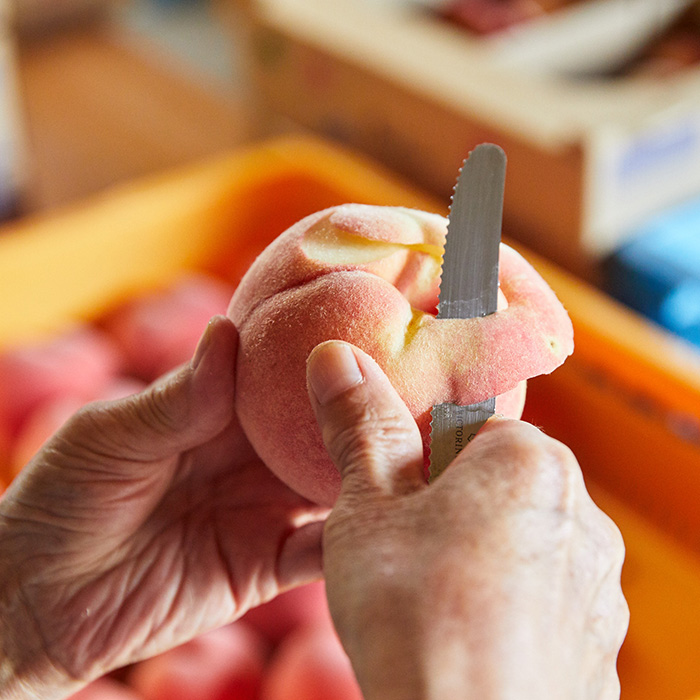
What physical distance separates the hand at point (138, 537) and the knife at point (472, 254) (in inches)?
5.7

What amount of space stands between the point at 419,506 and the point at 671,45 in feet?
4.15

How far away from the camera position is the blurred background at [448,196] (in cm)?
82

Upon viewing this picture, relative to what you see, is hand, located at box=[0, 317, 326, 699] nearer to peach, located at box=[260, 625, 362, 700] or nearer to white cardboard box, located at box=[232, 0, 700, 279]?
peach, located at box=[260, 625, 362, 700]

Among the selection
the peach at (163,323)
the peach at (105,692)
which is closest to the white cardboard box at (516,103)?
the peach at (163,323)

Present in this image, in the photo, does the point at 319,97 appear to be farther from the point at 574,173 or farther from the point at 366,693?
the point at 366,693

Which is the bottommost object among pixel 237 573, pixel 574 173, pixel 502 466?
pixel 237 573

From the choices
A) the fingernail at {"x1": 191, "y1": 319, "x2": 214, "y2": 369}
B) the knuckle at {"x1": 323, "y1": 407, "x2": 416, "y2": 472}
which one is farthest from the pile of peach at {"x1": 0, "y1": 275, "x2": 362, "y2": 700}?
the knuckle at {"x1": 323, "y1": 407, "x2": 416, "y2": 472}

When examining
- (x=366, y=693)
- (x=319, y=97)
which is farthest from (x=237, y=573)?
(x=319, y=97)

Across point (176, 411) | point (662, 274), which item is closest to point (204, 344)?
point (176, 411)

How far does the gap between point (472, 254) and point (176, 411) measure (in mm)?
219

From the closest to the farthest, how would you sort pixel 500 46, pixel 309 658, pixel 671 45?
pixel 309 658 < pixel 500 46 < pixel 671 45

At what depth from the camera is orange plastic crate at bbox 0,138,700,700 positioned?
59cm

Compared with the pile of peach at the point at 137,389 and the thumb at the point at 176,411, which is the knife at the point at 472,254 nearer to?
the thumb at the point at 176,411

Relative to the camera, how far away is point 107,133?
2090 mm
